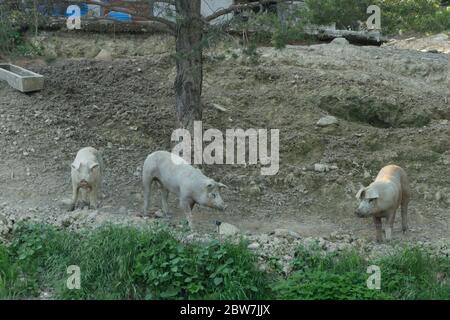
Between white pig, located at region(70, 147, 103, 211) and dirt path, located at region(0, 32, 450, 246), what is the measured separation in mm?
308

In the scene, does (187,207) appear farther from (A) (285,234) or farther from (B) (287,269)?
(B) (287,269)

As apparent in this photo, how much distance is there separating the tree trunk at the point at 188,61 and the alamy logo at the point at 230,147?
0.20 meters

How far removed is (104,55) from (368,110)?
5668mm

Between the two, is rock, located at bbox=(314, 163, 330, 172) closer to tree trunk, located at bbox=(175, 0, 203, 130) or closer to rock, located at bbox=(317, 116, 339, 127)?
rock, located at bbox=(317, 116, 339, 127)

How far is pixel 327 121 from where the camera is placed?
1192 centimetres

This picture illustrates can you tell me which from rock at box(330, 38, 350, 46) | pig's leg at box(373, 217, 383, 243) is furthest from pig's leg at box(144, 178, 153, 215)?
rock at box(330, 38, 350, 46)

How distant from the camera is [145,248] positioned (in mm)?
7754

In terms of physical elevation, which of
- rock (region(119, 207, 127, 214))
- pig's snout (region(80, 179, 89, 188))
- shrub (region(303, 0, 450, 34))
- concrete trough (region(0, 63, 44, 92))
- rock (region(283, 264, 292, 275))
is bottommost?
rock (region(283, 264, 292, 275))

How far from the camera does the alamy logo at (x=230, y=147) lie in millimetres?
10617

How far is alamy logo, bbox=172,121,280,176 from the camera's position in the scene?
1062 cm

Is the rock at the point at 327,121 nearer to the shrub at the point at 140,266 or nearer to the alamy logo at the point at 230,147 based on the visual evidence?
the alamy logo at the point at 230,147

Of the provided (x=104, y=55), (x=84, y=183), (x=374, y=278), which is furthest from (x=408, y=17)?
(x=374, y=278)

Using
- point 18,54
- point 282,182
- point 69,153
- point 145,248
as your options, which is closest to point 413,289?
point 145,248

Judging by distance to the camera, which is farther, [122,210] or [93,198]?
[122,210]
